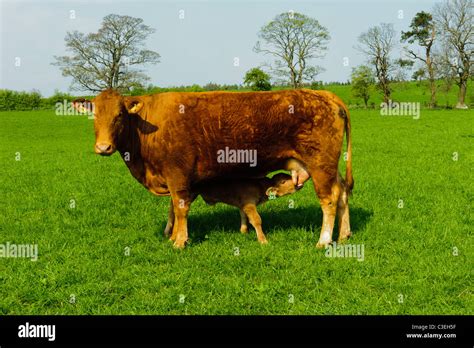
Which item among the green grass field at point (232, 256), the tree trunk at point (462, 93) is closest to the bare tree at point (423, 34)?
the tree trunk at point (462, 93)

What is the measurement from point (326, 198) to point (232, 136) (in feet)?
6.04

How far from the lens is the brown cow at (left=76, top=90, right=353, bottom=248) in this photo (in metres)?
7.38

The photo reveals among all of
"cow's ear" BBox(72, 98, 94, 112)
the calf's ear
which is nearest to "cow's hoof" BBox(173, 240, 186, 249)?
the calf's ear

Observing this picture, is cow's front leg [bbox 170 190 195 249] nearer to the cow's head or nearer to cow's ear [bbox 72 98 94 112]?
the cow's head

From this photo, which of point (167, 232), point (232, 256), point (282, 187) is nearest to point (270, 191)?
point (282, 187)

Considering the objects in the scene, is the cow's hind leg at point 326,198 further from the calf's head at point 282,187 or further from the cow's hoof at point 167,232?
the cow's hoof at point 167,232

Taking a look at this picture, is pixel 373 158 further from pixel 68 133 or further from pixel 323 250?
pixel 68 133

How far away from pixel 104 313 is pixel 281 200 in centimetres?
586

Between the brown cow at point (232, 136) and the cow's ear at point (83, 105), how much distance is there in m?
0.49

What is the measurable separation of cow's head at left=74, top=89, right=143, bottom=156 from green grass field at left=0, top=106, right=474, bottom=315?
5.74 ft

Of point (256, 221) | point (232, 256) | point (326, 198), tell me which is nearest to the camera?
point (232, 256)

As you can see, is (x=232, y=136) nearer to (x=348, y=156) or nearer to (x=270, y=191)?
(x=270, y=191)

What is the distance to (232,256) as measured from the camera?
23.3 ft

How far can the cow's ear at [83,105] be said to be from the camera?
23.2ft
